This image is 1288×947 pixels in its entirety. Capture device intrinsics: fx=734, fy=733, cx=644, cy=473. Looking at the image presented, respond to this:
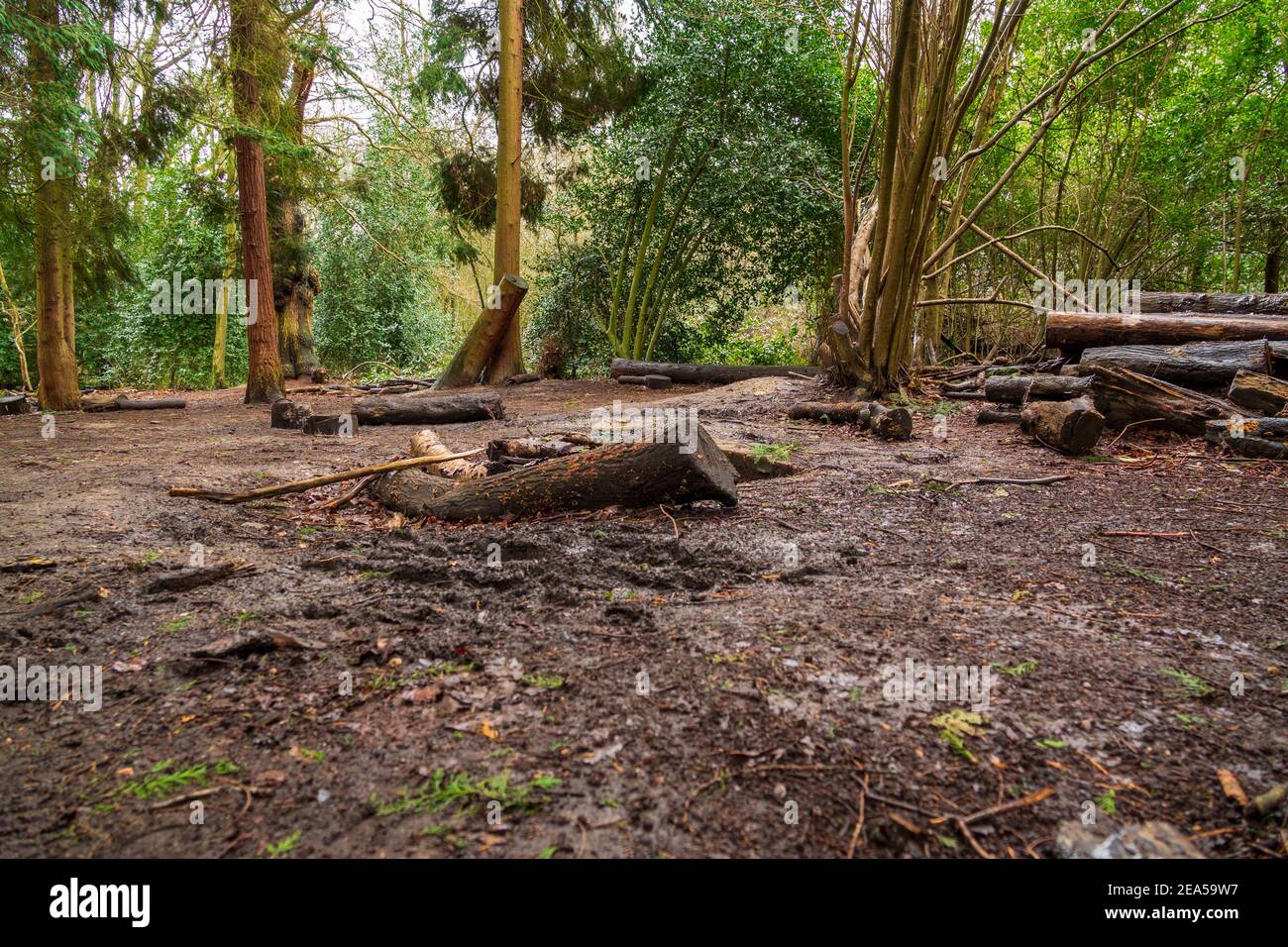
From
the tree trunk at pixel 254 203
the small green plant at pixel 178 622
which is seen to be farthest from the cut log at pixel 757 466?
the tree trunk at pixel 254 203

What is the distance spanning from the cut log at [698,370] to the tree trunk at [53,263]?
7834mm

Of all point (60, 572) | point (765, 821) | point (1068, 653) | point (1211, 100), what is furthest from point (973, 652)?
point (1211, 100)

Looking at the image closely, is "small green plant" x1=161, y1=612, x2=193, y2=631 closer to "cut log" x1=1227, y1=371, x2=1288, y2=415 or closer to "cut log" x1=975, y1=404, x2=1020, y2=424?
"cut log" x1=975, y1=404, x2=1020, y2=424

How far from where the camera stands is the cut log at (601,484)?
3865 millimetres

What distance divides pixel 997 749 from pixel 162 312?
19.3m

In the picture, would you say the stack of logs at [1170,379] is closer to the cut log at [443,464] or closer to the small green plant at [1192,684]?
the small green plant at [1192,684]

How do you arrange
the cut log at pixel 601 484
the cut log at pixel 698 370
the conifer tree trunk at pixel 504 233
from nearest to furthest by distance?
the cut log at pixel 601 484 → the conifer tree trunk at pixel 504 233 → the cut log at pixel 698 370

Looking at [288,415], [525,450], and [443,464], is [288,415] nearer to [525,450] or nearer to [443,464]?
[443,464]

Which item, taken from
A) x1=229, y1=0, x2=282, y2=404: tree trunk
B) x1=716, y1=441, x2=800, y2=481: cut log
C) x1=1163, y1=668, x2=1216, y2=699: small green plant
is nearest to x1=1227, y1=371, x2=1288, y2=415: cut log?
x1=716, y1=441, x2=800, y2=481: cut log

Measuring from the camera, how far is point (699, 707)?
6.51ft

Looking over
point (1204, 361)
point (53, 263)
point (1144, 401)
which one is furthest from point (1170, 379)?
point (53, 263)

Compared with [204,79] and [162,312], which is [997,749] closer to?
[204,79]

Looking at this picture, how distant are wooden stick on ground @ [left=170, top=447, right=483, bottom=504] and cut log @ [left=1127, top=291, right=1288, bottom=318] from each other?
7738 millimetres

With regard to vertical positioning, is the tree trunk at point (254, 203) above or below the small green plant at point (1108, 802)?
above
